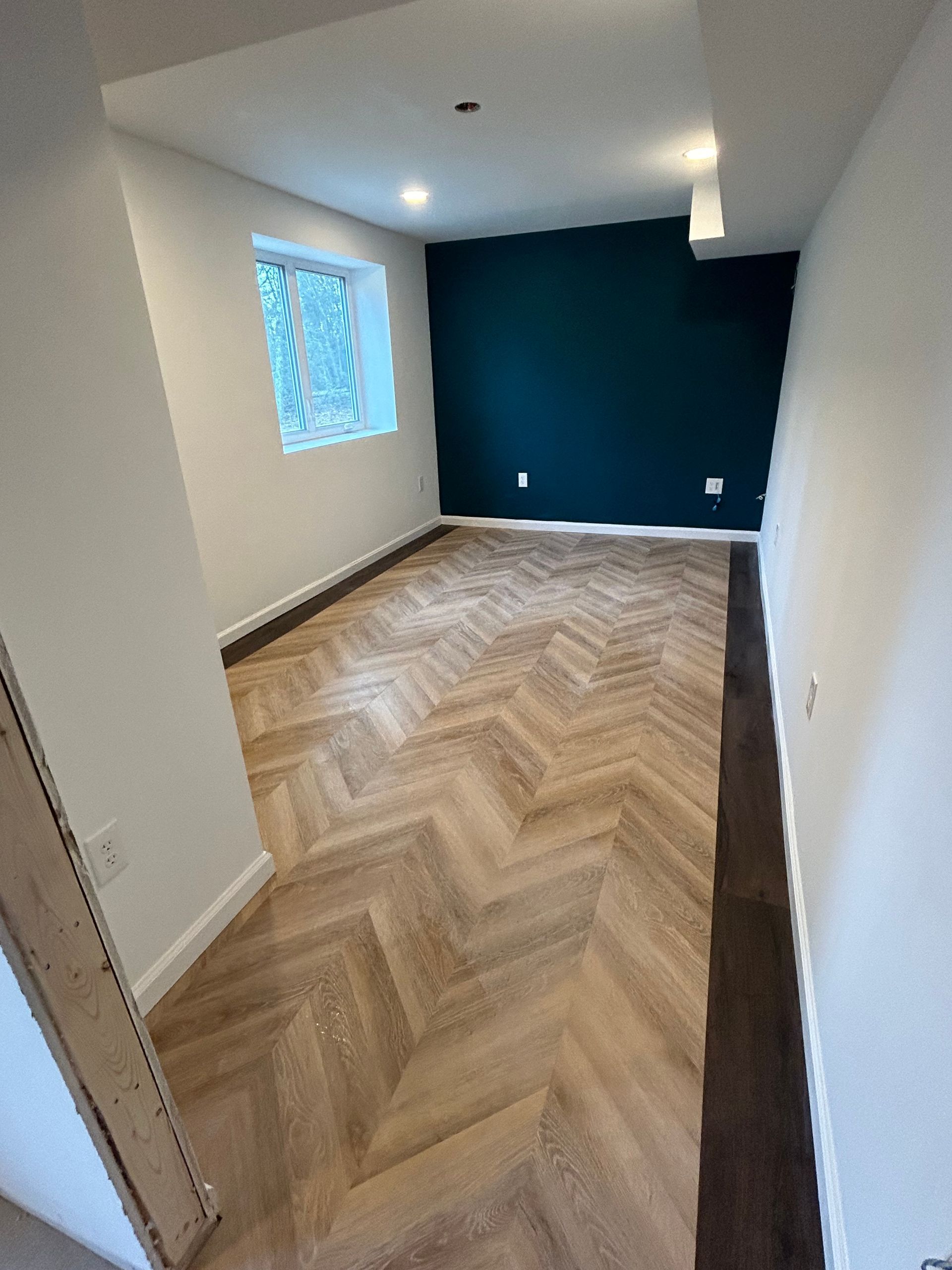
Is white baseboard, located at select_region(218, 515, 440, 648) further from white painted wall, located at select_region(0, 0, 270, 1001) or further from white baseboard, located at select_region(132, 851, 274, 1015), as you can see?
white painted wall, located at select_region(0, 0, 270, 1001)

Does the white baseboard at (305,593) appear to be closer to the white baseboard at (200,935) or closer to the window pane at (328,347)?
the window pane at (328,347)

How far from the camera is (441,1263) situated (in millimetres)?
1044

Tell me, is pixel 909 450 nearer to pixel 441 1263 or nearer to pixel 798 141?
pixel 798 141

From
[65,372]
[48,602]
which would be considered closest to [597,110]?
[65,372]

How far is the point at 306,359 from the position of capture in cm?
411

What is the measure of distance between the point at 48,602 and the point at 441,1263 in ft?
4.35

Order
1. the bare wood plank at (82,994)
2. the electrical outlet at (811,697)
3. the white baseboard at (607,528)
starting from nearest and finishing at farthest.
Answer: the bare wood plank at (82,994) → the electrical outlet at (811,697) → the white baseboard at (607,528)

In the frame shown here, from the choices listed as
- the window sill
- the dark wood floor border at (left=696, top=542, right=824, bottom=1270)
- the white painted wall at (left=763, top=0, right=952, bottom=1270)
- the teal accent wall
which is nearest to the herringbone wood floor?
the dark wood floor border at (left=696, top=542, right=824, bottom=1270)

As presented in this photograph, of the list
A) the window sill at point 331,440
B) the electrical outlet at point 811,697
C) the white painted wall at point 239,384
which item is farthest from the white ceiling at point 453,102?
the electrical outlet at point 811,697

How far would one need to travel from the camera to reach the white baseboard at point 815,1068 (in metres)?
1.02

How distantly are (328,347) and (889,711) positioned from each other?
4270mm

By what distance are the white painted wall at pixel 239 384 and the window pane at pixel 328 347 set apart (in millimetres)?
304

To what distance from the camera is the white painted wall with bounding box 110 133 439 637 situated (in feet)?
9.39

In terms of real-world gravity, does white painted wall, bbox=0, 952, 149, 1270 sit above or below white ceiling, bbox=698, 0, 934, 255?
below
